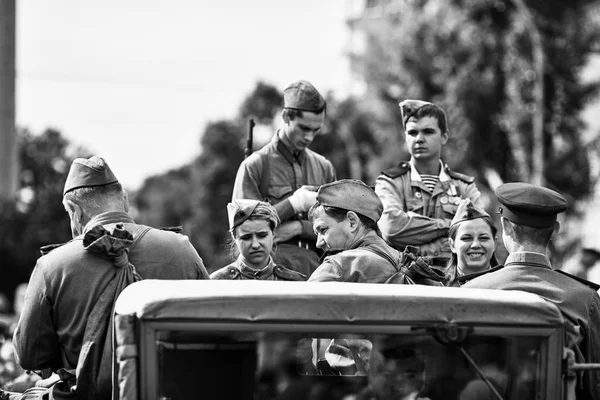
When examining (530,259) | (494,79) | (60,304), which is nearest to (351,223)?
(530,259)

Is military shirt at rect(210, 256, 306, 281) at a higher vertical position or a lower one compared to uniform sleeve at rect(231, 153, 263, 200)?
lower

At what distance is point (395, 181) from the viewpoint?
830cm

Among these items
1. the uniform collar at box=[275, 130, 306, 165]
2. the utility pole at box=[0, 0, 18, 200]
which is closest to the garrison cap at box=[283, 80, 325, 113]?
the uniform collar at box=[275, 130, 306, 165]

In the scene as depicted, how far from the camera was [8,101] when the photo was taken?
43719mm

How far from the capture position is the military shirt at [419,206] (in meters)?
7.94

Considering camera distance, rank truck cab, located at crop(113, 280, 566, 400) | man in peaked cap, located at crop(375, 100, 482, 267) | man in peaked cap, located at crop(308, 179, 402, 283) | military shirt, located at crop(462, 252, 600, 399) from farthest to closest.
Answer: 1. man in peaked cap, located at crop(375, 100, 482, 267)
2. man in peaked cap, located at crop(308, 179, 402, 283)
3. military shirt, located at crop(462, 252, 600, 399)
4. truck cab, located at crop(113, 280, 566, 400)

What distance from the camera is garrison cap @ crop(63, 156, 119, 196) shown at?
6.56 meters

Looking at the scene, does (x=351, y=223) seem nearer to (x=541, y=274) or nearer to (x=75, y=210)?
(x=541, y=274)

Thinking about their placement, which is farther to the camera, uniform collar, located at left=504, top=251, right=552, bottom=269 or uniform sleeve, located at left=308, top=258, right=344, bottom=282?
uniform sleeve, located at left=308, top=258, right=344, bottom=282

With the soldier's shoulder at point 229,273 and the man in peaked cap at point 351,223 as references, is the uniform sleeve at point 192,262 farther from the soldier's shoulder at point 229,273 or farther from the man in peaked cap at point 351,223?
the soldier's shoulder at point 229,273

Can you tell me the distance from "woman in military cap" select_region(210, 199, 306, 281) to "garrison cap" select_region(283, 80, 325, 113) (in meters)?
1.05

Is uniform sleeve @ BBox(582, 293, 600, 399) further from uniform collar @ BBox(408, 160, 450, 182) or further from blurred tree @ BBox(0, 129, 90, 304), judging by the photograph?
A: blurred tree @ BBox(0, 129, 90, 304)

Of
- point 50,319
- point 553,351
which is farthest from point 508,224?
point 50,319

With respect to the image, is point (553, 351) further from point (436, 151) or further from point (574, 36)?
point (574, 36)
